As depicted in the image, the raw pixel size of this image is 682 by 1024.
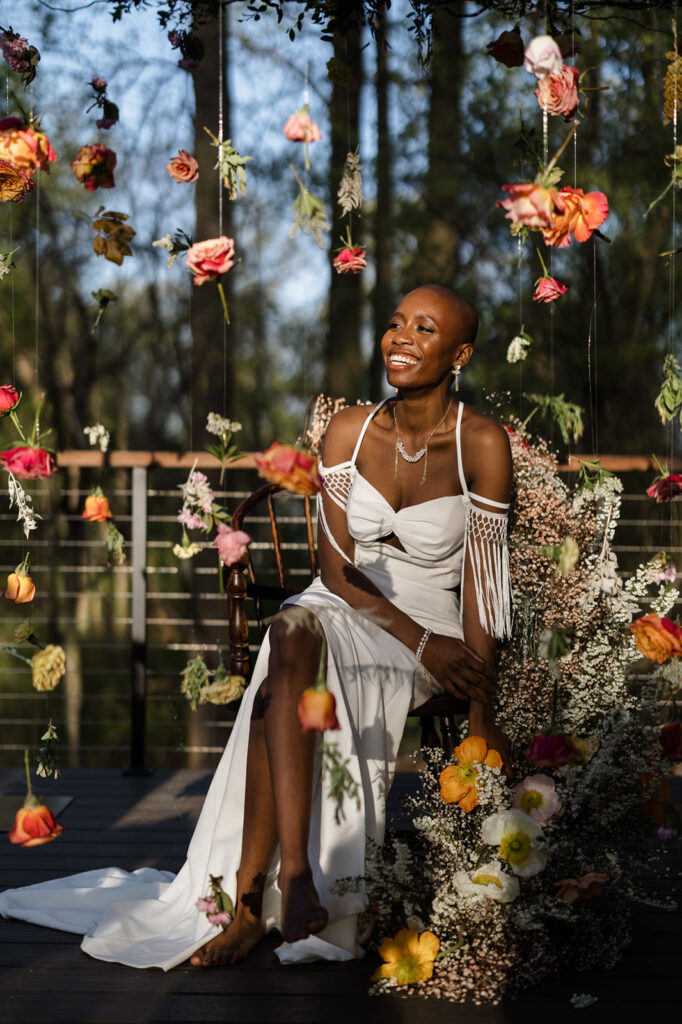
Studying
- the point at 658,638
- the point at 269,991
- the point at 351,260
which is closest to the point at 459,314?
the point at 351,260

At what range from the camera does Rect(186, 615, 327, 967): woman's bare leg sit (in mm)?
1688

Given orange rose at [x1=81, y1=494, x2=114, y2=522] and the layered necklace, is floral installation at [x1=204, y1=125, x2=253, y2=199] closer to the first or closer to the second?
the layered necklace

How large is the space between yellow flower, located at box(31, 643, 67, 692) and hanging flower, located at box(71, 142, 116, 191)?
0.67 m

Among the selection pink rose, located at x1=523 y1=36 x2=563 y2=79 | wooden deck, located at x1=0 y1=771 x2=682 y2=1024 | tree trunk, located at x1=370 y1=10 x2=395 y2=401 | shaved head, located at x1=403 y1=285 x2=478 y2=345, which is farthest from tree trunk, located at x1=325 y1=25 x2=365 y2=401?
pink rose, located at x1=523 y1=36 x2=563 y2=79

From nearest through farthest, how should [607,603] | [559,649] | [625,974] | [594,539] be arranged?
[559,649] → [625,974] → [607,603] → [594,539]

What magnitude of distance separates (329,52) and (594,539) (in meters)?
4.12

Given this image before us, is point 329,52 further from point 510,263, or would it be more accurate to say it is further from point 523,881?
point 523,881

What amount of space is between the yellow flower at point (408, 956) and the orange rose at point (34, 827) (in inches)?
22.7

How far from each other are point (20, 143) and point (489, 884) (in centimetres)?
131

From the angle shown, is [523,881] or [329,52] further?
[329,52]

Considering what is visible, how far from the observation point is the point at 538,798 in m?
1.78

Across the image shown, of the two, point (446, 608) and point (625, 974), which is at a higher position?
point (446, 608)

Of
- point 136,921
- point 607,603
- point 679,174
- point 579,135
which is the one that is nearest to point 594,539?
point 607,603

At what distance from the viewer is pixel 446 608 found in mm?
2111
